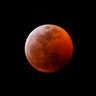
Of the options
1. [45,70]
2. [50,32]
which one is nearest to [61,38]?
[50,32]

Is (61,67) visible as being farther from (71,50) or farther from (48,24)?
(48,24)

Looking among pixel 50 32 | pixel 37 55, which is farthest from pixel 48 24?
pixel 37 55

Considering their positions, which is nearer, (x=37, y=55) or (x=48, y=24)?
(x=37, y=55)

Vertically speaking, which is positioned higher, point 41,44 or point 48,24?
point 48,24

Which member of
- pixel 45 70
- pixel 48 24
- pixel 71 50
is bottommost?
pixel 45 70

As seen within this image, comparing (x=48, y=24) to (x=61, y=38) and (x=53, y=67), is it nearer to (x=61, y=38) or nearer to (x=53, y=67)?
(x=61, y=38)

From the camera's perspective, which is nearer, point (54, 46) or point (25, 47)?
point (54, 46)
